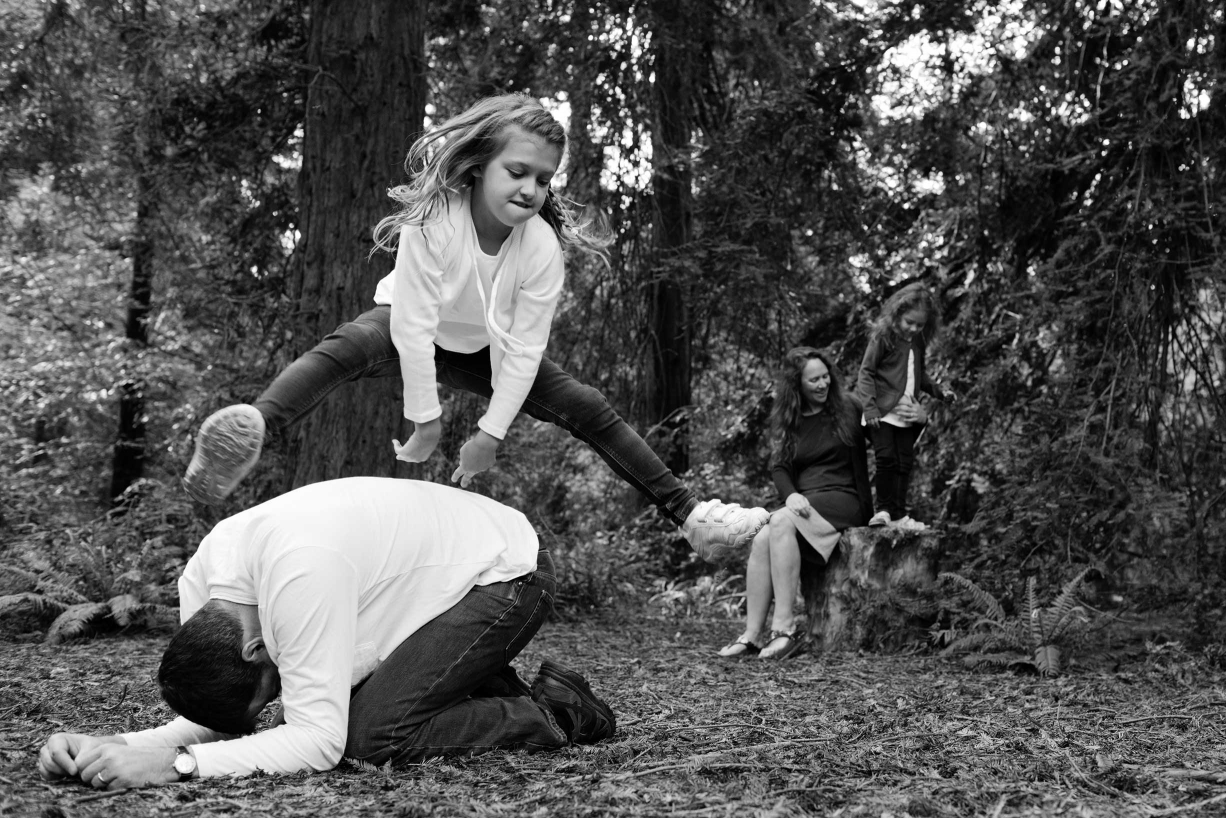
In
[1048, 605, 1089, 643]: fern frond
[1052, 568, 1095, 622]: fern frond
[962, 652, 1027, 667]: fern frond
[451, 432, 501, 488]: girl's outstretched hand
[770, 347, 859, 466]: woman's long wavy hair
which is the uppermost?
[770, 347, 859, 466]: woman's long wavy hair

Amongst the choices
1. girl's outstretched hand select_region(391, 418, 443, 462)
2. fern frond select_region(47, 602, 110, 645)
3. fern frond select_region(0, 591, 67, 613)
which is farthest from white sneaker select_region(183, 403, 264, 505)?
fern frond select_region(0, 591, 67, 613)

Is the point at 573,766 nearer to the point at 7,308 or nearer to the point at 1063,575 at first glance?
the point at 1063,575

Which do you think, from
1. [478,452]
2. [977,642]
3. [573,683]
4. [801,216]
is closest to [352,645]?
[573,683]

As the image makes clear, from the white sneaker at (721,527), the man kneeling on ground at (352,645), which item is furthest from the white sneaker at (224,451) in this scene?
the white sneaker at (721,527)

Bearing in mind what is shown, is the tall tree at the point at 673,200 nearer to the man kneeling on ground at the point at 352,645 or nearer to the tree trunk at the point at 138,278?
the tree trunk at the point at 138,278

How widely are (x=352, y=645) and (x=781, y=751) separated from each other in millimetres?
1206

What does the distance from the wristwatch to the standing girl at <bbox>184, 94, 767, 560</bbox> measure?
1.06 meters

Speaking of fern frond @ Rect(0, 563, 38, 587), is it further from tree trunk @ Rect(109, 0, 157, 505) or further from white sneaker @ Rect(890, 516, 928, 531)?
white sneaker @ Rect(890, 516, 928, 531)

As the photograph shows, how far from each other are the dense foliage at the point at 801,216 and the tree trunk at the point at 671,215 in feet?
0.15

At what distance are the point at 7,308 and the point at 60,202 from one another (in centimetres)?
165

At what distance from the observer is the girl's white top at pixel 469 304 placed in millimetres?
3324

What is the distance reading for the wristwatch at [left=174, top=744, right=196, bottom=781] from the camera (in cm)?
239

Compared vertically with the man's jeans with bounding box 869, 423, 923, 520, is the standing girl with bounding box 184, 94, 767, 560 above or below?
above

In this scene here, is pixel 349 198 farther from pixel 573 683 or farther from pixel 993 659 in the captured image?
pixel 993 659
